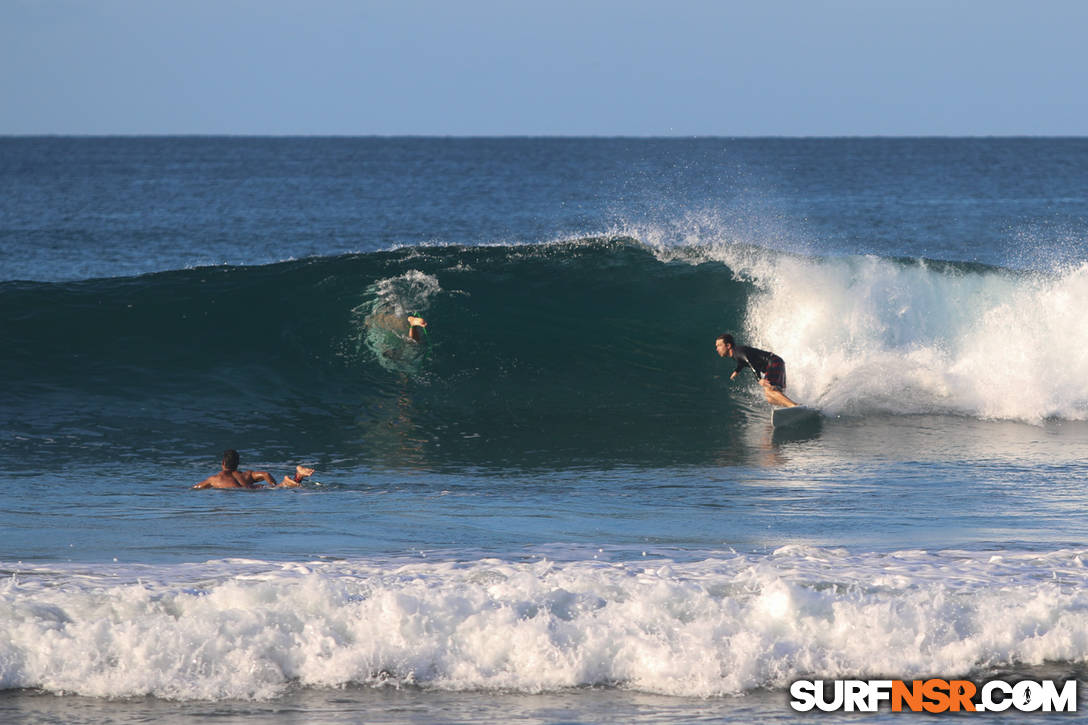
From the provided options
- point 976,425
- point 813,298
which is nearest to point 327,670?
point 976,425

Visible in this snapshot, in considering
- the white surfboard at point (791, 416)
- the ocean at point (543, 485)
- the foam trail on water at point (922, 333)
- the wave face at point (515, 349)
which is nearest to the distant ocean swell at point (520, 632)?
the ocean at point (543, 485)

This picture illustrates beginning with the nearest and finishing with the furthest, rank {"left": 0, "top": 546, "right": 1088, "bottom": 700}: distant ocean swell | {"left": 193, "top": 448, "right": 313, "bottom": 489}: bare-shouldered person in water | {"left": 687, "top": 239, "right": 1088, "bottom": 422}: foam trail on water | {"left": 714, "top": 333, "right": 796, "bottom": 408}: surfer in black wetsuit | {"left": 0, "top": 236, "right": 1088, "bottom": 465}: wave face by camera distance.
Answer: {"left": 0, "top": 546, "right": 1088, "bottom": 700}: distant ocean swell, {"left": 193, "top": 448, "right": 313, "bottom": 489}: bare-shouldered person in water, {"left": 0, "top": 236, "right": 1088, "bottom": 465}: wave face, {"left": 714, "top": 333, "right": 796, "bottom": 408}: surfer in black wetsuit, {"left": 687, "top": 239, "right": 1088, "bottom": 422}: foam trail on water

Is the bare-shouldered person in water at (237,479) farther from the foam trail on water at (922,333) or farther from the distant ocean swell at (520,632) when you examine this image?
the foam trail on water at (922,333)

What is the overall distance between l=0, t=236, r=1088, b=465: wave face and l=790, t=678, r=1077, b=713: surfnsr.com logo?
5193mm

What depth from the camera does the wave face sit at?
39.4 feet

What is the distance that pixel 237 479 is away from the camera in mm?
9383

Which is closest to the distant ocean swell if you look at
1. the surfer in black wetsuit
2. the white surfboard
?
the white surfboard

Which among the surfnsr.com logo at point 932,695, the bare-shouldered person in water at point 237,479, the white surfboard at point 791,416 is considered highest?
the white surfboard at point 791,416

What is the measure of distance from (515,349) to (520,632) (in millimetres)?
9085

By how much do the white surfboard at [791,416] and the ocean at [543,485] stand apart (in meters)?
0.19

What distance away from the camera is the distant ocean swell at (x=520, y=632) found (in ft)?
19.1

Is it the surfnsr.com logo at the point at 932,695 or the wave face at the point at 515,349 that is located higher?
the wave face at the point at 515,349

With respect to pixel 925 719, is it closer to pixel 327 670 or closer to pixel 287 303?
pixel 327 670

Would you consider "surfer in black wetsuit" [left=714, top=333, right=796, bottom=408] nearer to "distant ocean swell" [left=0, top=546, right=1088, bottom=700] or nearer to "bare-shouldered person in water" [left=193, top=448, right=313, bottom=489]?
"bare-shouldered person in water" [left=193, top=448, right=313, bottom=489]
